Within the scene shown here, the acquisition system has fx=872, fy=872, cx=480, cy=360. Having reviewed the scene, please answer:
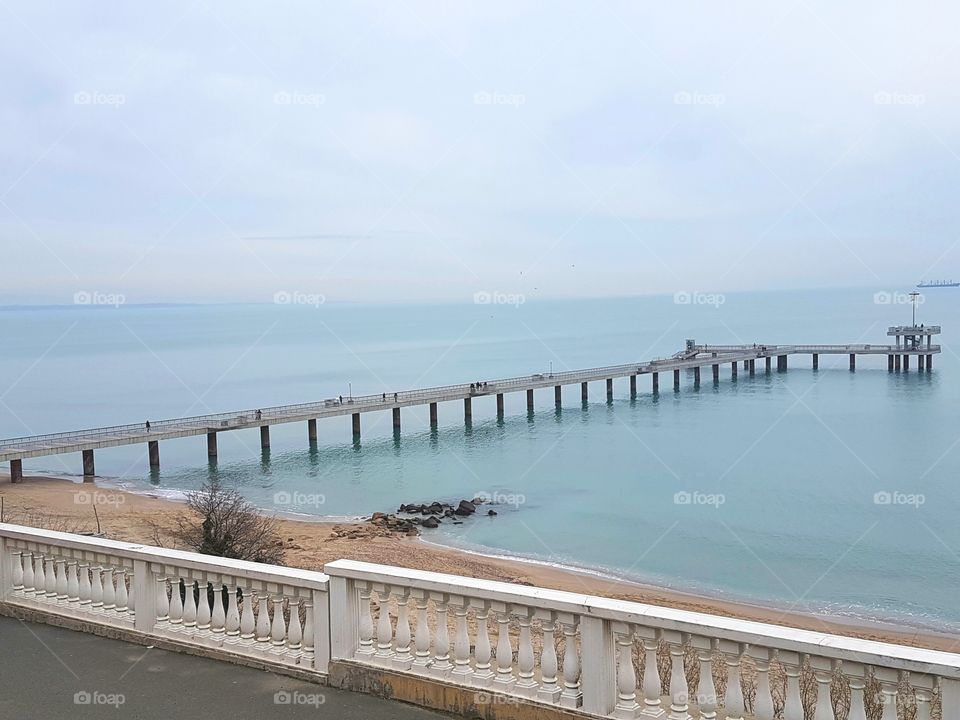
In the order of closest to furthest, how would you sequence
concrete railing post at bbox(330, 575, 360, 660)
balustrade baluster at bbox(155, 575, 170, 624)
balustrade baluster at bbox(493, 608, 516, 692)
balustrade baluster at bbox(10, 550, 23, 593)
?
balustrade baluster at bbox(493, 608, 516, 692)
concrete railing post at bbox(330, 575, 360, 660)
balustrade baluster at bbox(155, 575, 170, 624)
balustrade baluster at bbox(10, 550, 23, 593)

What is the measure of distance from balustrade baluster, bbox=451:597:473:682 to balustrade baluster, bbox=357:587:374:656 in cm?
67

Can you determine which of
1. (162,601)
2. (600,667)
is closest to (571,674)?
(600,667)

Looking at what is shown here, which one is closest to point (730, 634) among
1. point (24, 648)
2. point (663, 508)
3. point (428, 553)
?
point (24, 648)

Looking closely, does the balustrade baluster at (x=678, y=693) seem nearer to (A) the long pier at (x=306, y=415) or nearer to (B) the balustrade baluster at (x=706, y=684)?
(B) the balustrade baluster at (x=706, y=684)

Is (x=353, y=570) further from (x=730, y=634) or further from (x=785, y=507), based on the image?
(x=785, y=507)

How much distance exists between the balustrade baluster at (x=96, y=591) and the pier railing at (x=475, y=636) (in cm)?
1

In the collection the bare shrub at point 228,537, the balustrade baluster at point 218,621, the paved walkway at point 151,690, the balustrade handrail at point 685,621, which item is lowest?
the bare shrub at point 228,537

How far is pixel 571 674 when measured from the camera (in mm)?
5516

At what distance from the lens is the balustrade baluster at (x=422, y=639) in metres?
6.00

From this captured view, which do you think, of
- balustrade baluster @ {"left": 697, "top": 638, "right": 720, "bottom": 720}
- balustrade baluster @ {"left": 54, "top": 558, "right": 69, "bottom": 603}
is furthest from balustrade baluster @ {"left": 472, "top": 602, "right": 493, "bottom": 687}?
balustrade baluster @ {"left": 54, "top": 558, "right": 69, "bottom": 603}

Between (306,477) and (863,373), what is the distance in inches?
2720

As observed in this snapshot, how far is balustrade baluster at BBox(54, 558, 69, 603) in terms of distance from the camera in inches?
309

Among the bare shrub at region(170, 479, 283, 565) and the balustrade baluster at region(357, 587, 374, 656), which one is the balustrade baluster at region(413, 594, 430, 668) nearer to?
the balustrade baluster at region(357, 587, 374, 656)

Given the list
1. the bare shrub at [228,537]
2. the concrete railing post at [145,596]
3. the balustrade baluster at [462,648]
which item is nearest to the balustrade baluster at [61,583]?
the concrete railing post at [145,596]
